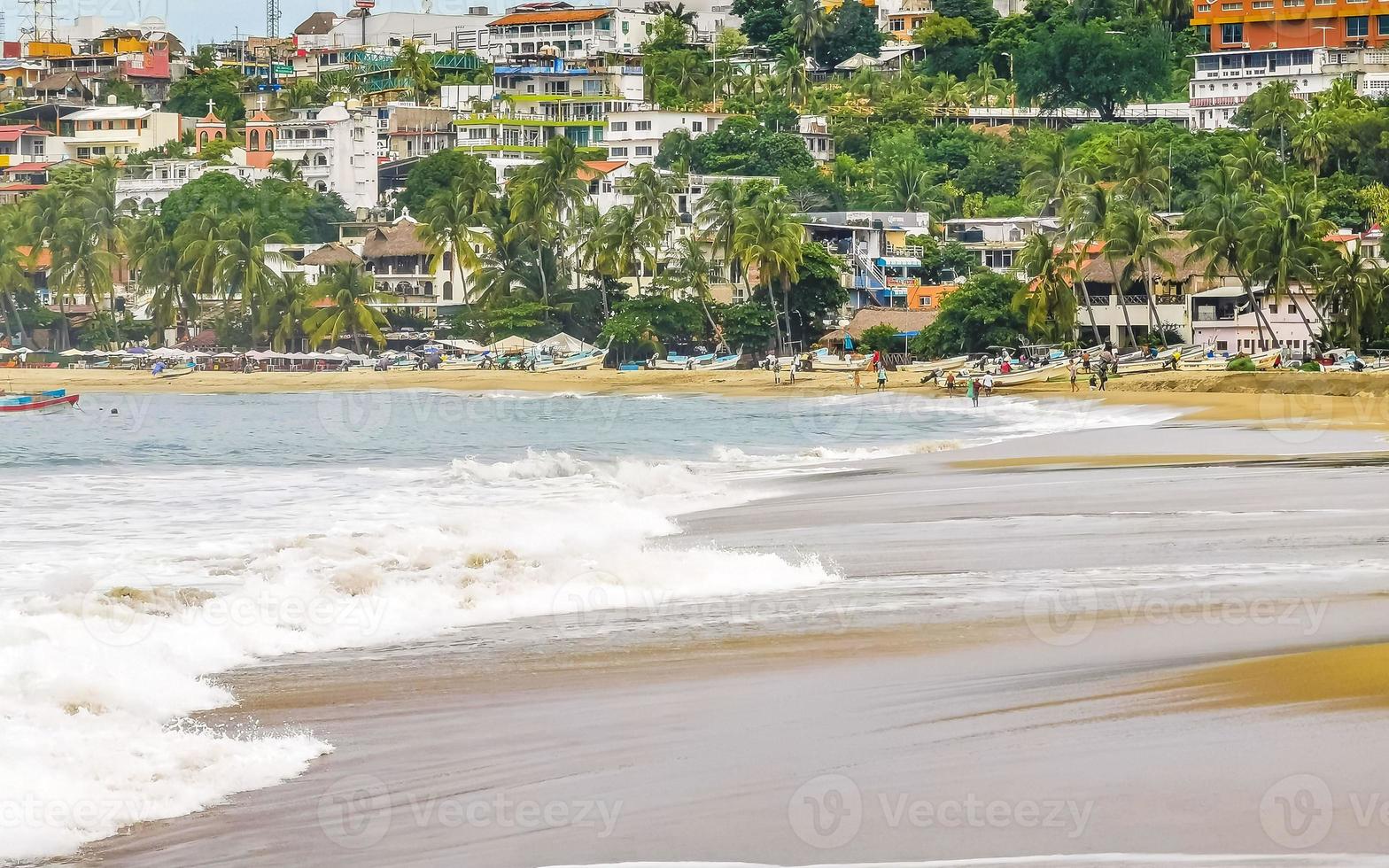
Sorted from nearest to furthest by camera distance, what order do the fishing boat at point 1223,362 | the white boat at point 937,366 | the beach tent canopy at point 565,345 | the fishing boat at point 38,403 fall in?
the fishing boat at point 1223,362, the fishing boat at point 38,403, the white boat at point 937,366, the beach tent canopy at point 565,345

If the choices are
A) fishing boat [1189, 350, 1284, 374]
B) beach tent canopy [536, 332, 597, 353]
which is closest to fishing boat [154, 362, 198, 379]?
beach tent canopy [536, 332, 597, 353]

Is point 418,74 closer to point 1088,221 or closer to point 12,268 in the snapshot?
point 12,268

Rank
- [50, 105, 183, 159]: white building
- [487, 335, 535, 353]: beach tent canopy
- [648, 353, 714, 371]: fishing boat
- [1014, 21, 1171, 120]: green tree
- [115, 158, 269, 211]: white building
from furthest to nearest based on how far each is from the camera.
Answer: [50, 105, 183, 159]: white building < [1014, 21, 1171, 120]: green tree < [115, 158, 269, 211]: white building < [487, 335, 535, 353]: beach tent canopy < [648, 353, 714, 371]: fishing boat

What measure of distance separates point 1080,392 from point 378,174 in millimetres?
66859

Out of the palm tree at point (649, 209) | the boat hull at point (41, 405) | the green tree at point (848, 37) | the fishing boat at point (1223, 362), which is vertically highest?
the green tree at point (848, 37)

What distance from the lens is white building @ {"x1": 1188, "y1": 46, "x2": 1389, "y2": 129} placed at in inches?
4131

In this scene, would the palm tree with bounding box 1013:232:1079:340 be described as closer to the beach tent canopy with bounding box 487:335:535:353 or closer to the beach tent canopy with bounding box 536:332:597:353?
the beach tent canopy with bounding box 536:332:597:353

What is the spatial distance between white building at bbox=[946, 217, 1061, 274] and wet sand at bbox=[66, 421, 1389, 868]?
63.5 metres

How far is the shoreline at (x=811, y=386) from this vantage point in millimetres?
41469

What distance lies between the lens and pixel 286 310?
279 feet

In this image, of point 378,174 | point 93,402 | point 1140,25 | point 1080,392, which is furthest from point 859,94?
point 1080,392

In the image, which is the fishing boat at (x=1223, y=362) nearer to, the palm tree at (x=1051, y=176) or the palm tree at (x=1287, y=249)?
the palm tree at (x=1287, y=249)

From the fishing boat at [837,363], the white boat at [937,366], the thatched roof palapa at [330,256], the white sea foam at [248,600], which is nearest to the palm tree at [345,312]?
the thatched roof palapa at [330,256]

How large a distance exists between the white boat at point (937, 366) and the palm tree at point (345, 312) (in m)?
25.9
